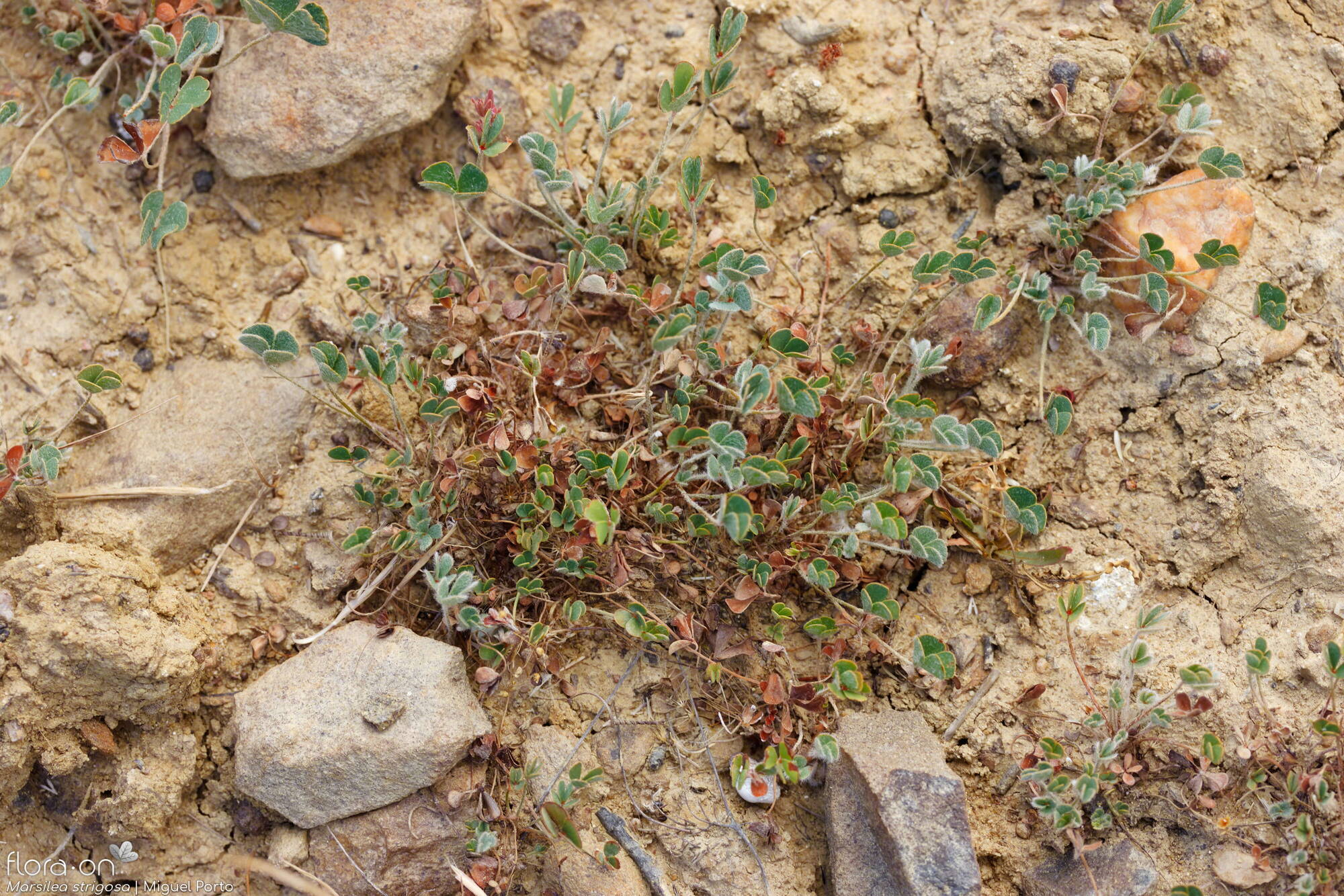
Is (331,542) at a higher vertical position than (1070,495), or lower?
lower

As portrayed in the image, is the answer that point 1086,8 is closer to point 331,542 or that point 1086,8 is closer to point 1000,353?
point 1000,353

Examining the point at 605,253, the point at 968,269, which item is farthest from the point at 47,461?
the point at 968,269

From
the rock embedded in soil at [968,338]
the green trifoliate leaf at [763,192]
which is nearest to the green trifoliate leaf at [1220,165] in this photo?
the rock embedded in soil at [968,338]

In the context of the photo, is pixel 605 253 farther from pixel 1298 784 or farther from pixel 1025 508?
pixel 1298 784

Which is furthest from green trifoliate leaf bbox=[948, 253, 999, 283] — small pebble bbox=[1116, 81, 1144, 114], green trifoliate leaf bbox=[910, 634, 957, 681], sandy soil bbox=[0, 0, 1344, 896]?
green trifoliate leaf bbox=[910, 634, 957, 681]

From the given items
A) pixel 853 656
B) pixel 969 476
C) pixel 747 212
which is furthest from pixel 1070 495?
pixel 747 212

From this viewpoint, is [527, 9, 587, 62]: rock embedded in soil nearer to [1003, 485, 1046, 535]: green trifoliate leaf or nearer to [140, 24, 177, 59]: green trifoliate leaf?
[140, 24, 177, 59]: green trifoliate leaf
